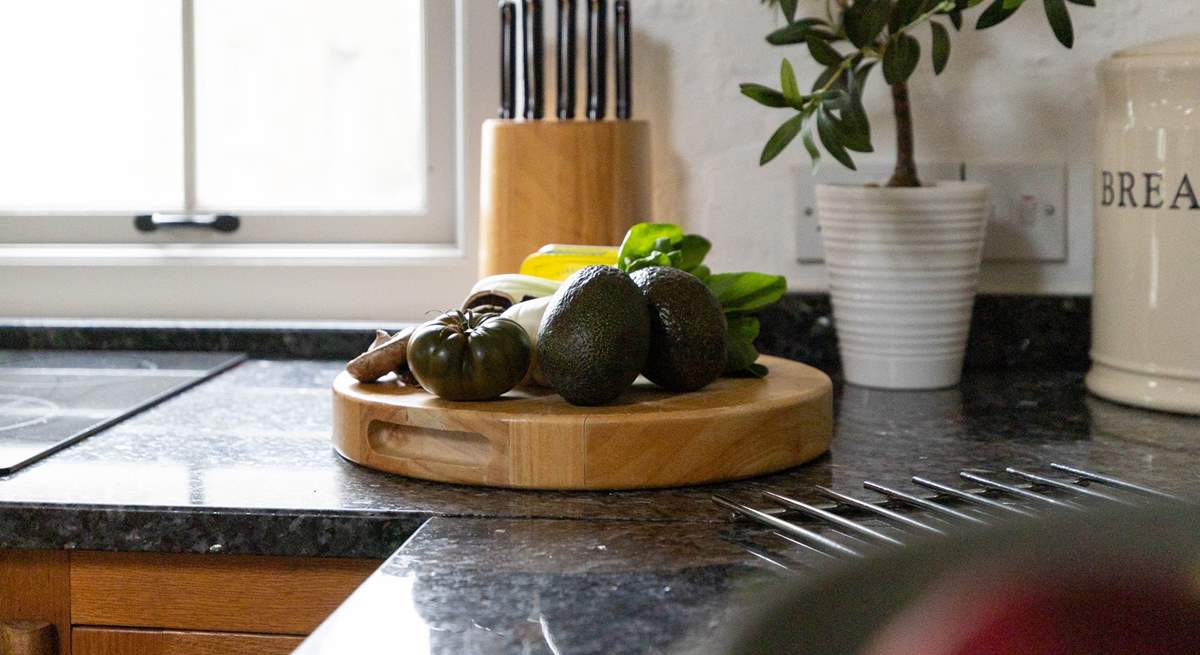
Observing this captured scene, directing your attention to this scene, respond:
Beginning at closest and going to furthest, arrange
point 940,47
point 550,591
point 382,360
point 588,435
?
point 550,591 < point 588,435 < point 382,360 < point 940,47

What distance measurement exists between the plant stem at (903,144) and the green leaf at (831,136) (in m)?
0.17

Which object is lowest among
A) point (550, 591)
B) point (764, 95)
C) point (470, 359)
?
point (550, 591)

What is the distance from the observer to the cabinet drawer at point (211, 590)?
0.99 metres

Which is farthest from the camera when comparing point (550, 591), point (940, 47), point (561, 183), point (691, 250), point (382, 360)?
point (561, 183)

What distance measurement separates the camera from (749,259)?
159cm

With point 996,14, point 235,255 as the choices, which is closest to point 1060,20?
point 996,14

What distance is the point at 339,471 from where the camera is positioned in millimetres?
1088

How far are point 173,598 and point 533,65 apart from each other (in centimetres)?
73

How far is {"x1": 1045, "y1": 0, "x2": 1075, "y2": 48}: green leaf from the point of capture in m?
1.27

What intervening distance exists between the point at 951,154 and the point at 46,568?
3.41 feet

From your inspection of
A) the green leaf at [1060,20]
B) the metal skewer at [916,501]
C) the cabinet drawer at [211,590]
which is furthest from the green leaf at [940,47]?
the cabinet drawer at [211,590]

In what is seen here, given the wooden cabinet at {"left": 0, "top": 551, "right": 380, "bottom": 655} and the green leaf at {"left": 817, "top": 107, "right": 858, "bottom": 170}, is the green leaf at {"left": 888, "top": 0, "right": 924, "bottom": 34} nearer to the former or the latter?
the green leaf at {"left": 817, "top": 107, "right": 858, "bottom": 170}

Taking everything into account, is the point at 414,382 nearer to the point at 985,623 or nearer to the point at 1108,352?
the point at 1108,352

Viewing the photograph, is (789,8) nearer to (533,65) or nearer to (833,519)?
(533,65)
